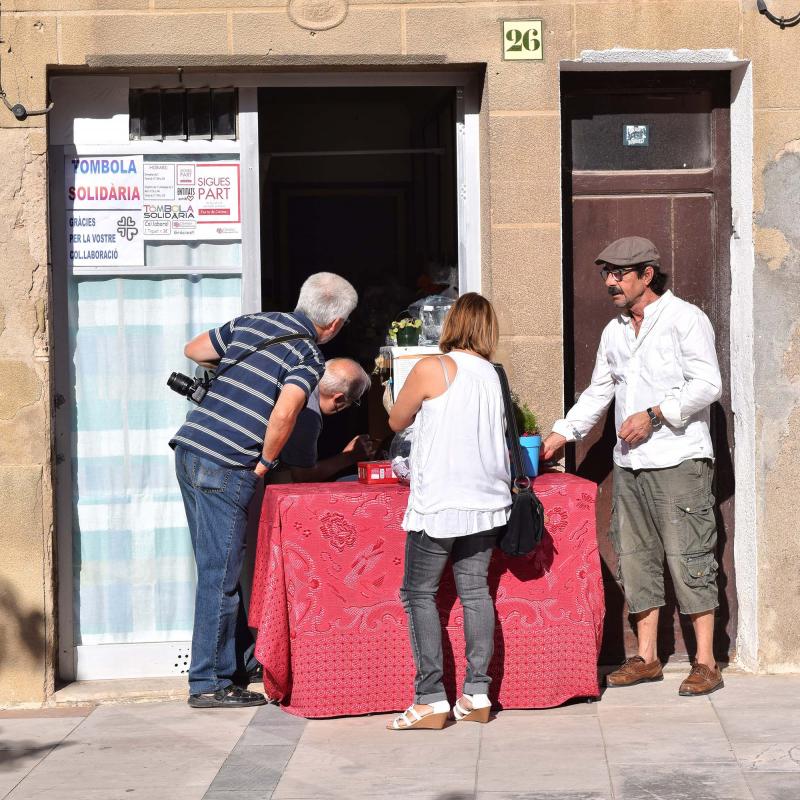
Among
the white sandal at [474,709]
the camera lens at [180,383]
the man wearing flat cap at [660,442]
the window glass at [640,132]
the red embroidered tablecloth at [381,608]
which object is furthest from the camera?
the window glass at [640,132]

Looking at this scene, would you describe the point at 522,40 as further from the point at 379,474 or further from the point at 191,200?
the point at 379,474

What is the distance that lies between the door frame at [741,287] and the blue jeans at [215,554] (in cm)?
226

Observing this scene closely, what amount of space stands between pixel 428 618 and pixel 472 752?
542 mm

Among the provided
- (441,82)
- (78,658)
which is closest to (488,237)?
(441,82)

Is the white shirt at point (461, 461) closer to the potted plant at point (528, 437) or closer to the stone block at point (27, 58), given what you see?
the potted plant at point (528, 437)

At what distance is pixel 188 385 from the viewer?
588 cm

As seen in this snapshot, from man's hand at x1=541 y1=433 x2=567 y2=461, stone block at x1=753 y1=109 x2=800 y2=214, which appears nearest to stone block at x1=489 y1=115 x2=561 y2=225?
stone block at x1=753 y1=109 x2=800 y2=214

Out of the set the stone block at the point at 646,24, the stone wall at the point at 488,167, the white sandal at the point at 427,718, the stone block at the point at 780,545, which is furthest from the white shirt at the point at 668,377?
the white sandal at the point at 427,718

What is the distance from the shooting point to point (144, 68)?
19.8 ft

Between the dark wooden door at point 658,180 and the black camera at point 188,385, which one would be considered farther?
the dark wooden door at point 658,180

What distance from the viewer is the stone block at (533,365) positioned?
6062mm

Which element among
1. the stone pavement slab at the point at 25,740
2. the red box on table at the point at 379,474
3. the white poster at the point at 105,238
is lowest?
the stone pavement slab at the point at 25,740

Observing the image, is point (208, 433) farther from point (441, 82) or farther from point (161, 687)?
point (441, 82)

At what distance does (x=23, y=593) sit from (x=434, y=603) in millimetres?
1958
